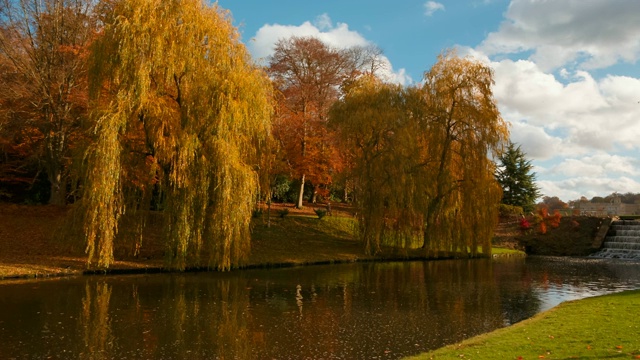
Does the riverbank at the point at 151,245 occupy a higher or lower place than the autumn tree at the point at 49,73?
lower

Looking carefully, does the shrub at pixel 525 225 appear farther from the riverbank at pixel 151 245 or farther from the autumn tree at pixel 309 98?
the autumn tree at pixel 309 98

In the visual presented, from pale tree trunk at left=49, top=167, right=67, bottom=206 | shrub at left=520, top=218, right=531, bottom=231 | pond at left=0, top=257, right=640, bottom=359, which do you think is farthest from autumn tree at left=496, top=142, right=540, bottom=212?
pale tree trunk at left=49, top=167, right=67, bottom=206

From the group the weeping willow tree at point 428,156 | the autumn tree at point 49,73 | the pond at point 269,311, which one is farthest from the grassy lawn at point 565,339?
the autumn tree at point 49,73

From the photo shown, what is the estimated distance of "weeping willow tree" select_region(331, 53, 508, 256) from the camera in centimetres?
2886

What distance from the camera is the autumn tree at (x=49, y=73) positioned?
87.0 ft

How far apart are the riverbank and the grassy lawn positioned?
607 inches

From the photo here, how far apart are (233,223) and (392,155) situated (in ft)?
38.9

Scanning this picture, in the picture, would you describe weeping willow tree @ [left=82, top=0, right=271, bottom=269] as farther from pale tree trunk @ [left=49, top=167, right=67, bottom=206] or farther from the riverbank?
pale tree trunk @ [left=49, top=167, right=67, bottom=206]

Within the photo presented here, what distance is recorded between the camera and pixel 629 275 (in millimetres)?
23891

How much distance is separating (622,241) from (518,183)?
40.4 ft

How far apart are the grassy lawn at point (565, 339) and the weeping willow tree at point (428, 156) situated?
53.2 feet

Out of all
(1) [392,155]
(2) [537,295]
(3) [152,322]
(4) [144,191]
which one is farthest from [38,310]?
(1) [392,155]

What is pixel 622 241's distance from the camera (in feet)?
123

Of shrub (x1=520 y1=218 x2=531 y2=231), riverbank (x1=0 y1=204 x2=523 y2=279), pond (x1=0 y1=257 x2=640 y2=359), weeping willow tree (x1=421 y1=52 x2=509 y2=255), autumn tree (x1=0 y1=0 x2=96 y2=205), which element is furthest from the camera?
shrub (x1=520 y1=218 x2=531 y2=231)
